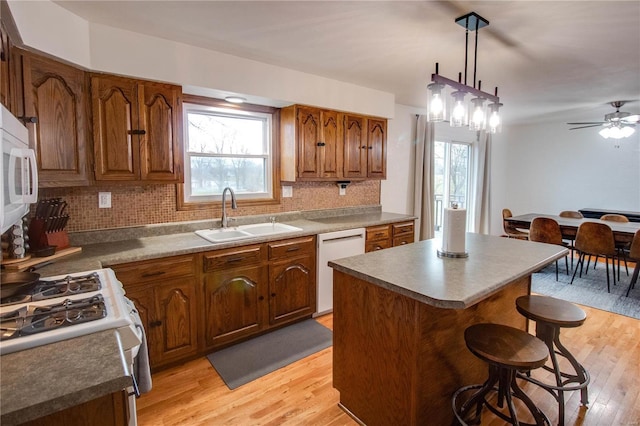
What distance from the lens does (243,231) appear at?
3.08 m

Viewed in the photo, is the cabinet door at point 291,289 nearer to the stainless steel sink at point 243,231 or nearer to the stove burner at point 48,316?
the stainless steel sink at point 243,231

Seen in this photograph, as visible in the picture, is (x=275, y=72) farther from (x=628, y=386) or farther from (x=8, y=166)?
(x=628, y=386)

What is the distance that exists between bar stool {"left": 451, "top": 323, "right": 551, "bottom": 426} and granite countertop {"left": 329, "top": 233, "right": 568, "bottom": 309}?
0.25 metres

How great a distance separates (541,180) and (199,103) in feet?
21.2

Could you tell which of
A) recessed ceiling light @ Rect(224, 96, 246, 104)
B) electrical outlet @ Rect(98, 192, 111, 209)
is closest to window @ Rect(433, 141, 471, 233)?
recessed ceiling light @ Rect(224, 96, 246, 104)

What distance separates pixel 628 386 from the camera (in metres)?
2.26

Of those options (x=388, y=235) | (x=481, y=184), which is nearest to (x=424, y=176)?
(x=388, y=235)

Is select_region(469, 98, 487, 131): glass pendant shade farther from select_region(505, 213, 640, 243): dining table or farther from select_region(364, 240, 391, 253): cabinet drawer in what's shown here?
select_region(505, 213, 640, 243): dining table

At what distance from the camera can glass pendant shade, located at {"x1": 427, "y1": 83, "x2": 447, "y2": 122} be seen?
1938 mm

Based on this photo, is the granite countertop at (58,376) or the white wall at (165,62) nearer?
the granite countertop at (58,376)

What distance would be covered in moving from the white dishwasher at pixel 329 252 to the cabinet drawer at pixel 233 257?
64cm

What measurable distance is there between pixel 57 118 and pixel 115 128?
327 millimetres

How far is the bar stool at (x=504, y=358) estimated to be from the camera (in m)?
1.50

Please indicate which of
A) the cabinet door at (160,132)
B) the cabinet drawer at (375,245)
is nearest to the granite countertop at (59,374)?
the cabinet door at (160,132)
